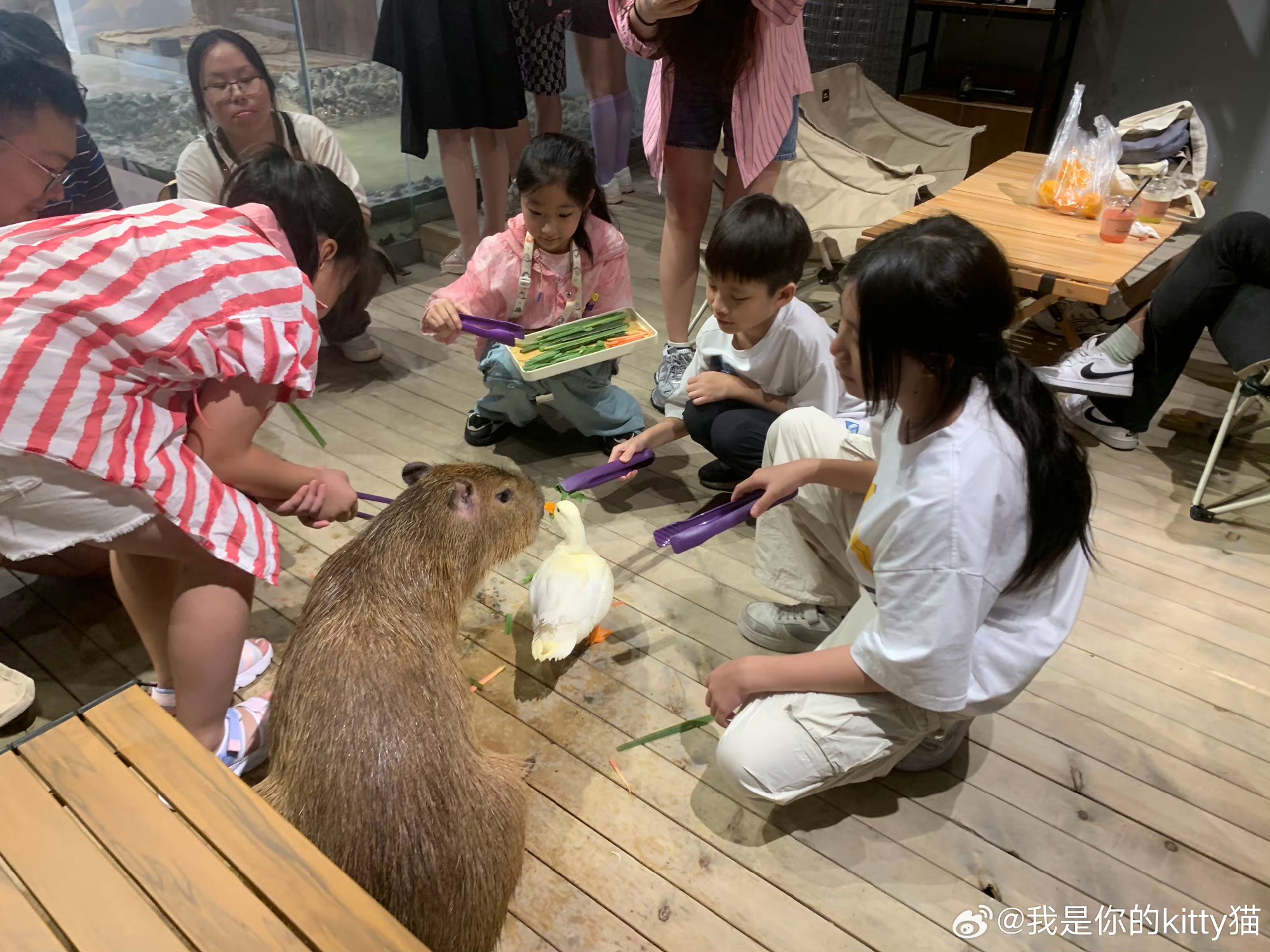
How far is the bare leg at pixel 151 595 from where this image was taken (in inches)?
65.2

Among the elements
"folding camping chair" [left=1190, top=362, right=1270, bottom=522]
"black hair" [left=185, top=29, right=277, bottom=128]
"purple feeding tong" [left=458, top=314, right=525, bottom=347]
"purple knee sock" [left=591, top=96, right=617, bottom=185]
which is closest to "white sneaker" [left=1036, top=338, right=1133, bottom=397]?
"folding camping chair" [left=1190, top=362, right=1270, bottom=522]

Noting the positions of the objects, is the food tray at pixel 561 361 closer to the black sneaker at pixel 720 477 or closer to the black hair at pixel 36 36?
the black sneaker at pixel 720 477

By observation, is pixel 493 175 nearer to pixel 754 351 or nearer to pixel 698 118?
pixel 698 118

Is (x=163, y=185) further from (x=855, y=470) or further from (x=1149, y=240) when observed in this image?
(x=1149, y=240)

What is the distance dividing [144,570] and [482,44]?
2496 millimetres

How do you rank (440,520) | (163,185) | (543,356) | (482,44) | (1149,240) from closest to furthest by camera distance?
1. (440,520)
2. (543,356)
3. (1149,240)
4. (163,185)
5. (482,44)

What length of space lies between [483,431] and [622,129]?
2.52 metres

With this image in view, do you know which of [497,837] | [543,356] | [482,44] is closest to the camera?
[497,837]

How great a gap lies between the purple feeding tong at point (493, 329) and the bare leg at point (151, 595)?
97 cm

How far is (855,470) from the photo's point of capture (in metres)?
1.69

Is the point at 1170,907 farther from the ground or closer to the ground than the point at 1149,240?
closer to the ground

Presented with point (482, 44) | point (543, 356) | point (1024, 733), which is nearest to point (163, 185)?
point (482, 44)

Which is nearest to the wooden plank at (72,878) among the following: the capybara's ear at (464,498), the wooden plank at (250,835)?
the wooden plank at (250,835)

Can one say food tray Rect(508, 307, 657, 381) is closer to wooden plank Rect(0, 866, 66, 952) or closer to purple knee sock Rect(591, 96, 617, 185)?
wooden plank Rect(0, 866, 66, 952)
